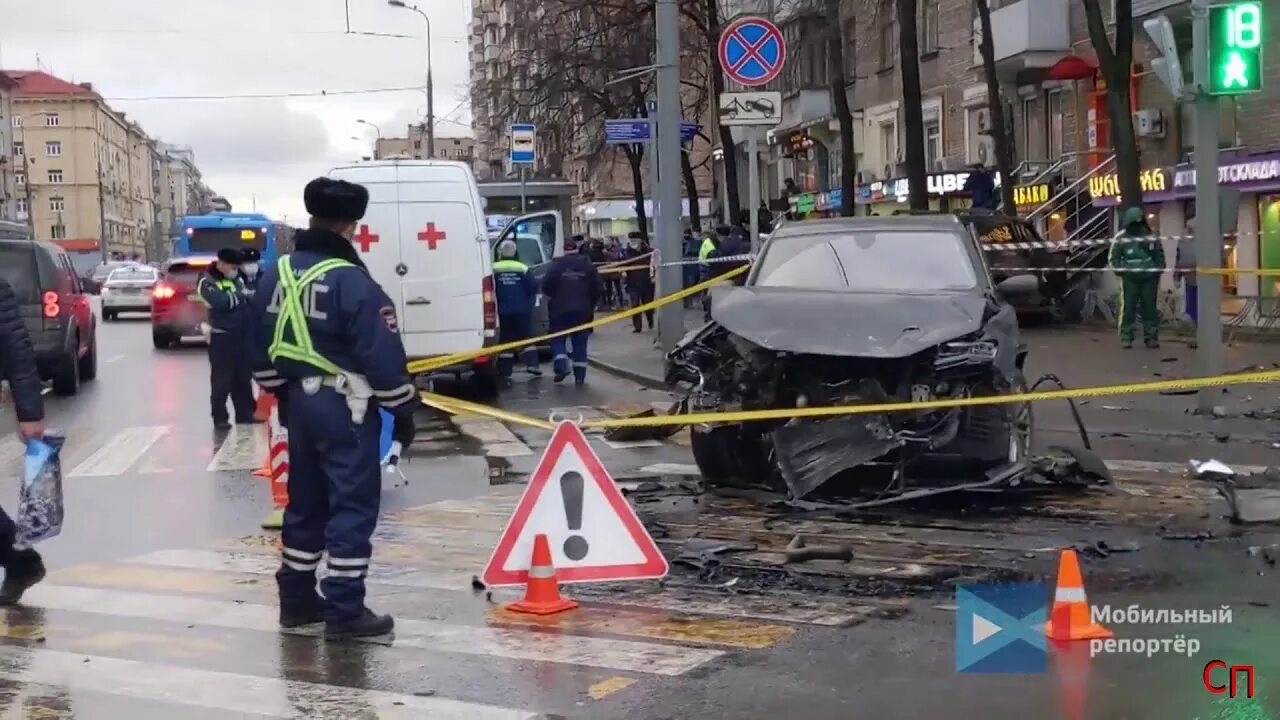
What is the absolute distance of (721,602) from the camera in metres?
7.25

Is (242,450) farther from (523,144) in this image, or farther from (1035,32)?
(1035,32)

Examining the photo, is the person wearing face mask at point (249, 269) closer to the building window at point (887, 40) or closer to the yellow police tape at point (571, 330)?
the yellow police tape at point (571, 330)

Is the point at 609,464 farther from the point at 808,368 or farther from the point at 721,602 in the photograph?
the point at 721,602

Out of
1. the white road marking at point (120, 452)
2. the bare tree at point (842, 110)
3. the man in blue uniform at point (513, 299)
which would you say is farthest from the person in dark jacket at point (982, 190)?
the white road marking at point (120, 452)

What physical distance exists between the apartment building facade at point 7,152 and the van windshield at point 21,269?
3903 inches

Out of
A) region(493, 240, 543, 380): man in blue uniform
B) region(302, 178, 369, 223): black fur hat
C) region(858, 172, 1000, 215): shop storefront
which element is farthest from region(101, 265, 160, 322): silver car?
region(302, 178, 369, 223): black fur hat

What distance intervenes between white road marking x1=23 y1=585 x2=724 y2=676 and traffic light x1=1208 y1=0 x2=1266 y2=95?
862cm

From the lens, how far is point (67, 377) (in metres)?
19.4

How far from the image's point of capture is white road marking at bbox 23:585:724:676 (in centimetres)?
627

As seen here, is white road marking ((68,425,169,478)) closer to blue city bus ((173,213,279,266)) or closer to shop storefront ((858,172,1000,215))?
shop storefront ((858,172,1000,215))

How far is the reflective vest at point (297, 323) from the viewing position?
259 inches

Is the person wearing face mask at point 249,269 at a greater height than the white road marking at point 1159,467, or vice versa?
the person wearing face mask at point 249,269

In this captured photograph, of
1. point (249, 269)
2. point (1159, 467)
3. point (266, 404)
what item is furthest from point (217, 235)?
point (1159, 467)

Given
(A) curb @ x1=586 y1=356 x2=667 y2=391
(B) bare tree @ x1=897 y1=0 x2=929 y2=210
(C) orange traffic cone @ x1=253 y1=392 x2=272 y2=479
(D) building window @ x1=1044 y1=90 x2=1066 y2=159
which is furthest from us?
(D) building window @ x1=1044 y1=90 x2=1066 y2=159
